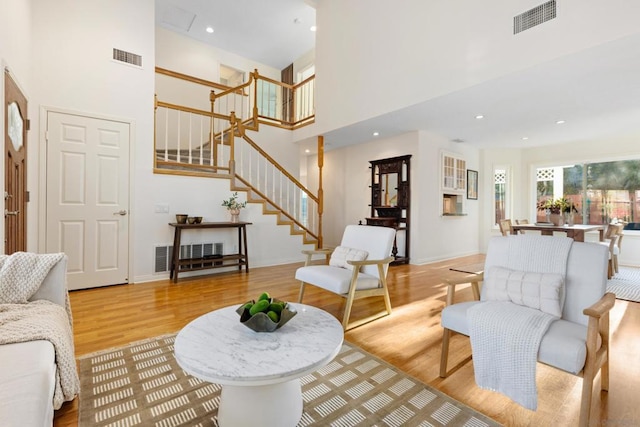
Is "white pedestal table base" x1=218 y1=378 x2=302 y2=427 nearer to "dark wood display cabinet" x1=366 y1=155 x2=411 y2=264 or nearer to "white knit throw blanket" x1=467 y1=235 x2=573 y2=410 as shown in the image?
"white knit throw blanket" x1=467 y1=235 x2=573 y2=410

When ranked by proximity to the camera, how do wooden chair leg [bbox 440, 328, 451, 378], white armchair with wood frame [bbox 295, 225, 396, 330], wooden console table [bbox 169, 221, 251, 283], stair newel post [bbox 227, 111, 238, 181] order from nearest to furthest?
wooden chair leg [bbox 440, 328, 451, 378] < white armchair with wood frame [bbox 295, 225, 396, 330] < wooden console table [bbox 169, 221, 251, 283] < stair newel post [bbox 227, 111, 238, 181]

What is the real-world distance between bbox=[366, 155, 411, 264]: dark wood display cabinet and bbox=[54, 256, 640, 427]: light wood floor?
3.55 ft

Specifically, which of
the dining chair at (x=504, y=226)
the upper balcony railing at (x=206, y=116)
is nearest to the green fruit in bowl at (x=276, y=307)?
the upper balcony railing at (x=206, y=116)

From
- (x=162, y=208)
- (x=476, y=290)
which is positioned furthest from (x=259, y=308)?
(x=162, y=208)

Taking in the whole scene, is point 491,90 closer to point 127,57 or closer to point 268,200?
point 268,200

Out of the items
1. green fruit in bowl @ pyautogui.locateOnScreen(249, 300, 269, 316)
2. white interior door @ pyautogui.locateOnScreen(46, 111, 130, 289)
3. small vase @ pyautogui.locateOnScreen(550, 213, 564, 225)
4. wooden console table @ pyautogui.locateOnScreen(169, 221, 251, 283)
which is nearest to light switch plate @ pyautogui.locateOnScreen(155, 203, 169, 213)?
wooden console table @ pyautogui.locateOnScreen(169, 221, 251, 283)

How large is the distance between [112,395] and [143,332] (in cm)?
91

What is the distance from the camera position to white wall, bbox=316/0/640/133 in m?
2.82

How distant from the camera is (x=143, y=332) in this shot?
8.44ft

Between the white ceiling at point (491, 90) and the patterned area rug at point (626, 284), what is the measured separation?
246cm

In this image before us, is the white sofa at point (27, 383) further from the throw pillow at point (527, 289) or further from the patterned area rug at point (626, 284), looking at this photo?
the patterned area rug at point (626, 284)

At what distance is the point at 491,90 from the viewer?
3676 mm

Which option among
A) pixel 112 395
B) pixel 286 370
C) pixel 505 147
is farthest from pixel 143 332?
pixel 505 147

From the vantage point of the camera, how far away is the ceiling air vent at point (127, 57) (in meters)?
4.11
